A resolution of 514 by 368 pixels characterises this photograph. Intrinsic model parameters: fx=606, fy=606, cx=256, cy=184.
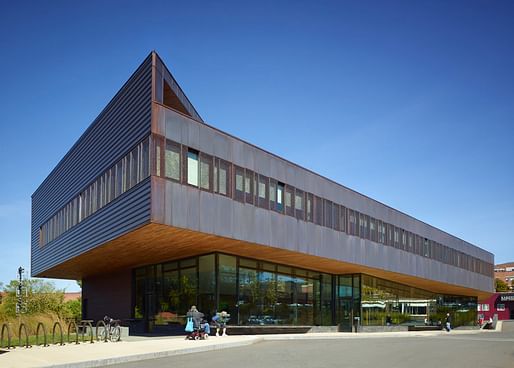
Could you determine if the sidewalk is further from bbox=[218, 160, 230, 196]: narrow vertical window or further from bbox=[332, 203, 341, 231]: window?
bbox=[332, 203, 341, 231]: window

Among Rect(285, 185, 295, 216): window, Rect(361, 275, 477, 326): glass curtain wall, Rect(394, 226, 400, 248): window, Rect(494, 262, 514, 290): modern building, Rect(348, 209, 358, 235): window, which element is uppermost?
Rect(285, 185, 295, 216): window

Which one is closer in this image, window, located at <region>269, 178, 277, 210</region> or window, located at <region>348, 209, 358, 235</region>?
window, located at <region>269, 178, 277, 210</region>

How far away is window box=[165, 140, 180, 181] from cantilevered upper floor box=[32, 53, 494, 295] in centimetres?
4

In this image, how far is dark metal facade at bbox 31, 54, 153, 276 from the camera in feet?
79.4

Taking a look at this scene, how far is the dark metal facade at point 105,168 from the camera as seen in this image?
24.2m

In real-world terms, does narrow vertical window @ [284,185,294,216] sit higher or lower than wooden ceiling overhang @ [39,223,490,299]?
higher

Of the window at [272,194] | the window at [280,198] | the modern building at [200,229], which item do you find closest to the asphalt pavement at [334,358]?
the modern building at [200,229]

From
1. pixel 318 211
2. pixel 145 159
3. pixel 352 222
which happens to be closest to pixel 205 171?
pixel 145 159

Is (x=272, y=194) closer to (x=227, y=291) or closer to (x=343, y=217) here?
(x=227, y=291)

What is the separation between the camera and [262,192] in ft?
94.7

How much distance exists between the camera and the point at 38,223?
46.2 metres

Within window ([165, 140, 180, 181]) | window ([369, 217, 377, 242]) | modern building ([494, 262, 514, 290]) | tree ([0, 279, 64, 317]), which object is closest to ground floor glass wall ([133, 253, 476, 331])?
window ([369, 217, 377, 242])

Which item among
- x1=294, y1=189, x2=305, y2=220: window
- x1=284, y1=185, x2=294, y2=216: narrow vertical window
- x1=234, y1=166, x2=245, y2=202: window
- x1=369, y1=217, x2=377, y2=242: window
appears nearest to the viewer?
x1=234, y1=166, x2=245, y2=202: window

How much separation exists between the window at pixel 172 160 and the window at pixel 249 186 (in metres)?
4.68
